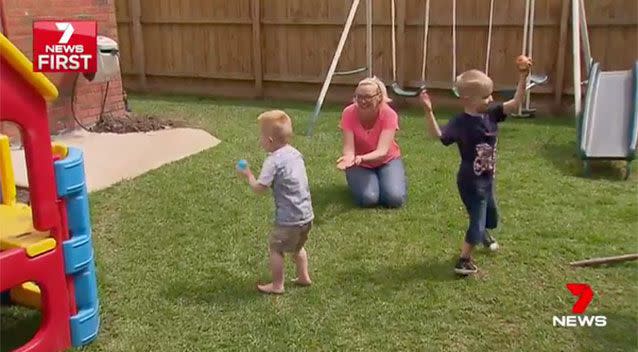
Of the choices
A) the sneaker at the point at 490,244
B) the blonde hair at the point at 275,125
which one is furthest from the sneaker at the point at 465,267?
the blonde hair at the point at 275,125

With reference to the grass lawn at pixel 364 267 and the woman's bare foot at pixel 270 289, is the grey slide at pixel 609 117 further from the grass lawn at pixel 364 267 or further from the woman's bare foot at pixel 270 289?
the woman's bare foot at pixel 270 289

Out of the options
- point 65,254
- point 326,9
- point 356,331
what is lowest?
point 356,331

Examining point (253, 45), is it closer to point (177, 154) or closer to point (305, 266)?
point (177, 154)

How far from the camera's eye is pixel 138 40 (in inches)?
462

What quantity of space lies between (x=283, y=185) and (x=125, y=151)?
3.91 meters

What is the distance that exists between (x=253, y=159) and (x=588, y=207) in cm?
304

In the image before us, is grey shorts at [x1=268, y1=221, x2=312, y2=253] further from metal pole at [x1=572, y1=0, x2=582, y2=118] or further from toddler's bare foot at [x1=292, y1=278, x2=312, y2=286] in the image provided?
metal pole at [x1=572, y1=0, x2=582, y2=118]

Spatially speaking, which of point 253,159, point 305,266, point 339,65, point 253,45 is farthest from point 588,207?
point 253,45

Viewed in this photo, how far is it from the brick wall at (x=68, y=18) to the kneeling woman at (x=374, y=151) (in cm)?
395

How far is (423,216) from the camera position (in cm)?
496

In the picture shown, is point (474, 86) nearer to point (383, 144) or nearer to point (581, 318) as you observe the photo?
point (581, 318)

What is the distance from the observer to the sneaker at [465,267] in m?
3.88

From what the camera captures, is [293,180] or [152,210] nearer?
[293,180]

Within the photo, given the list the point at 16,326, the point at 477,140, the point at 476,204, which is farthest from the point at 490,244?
the point at 16,326
